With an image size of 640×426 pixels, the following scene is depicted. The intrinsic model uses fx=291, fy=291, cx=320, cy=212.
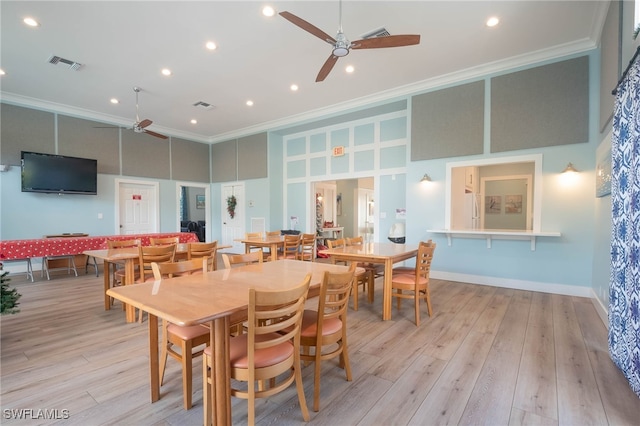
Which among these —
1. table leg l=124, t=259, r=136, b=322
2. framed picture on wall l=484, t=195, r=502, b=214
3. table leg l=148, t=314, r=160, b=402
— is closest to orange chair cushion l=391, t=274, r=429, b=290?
table leg l=148, t=314, r=160, b=402

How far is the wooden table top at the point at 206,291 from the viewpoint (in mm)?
1384

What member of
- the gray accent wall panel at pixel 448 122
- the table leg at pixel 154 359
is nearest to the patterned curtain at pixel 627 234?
the gray accent wall panel at pixel 448 122

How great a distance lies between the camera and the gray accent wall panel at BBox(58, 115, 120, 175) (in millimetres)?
6695

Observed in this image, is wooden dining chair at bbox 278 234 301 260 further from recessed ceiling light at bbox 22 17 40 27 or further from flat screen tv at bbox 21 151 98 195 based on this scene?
flat screen tv at bbox 21 151 98 195

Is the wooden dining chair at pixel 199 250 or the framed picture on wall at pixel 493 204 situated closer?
the wooden dining chair at pixel 199 250

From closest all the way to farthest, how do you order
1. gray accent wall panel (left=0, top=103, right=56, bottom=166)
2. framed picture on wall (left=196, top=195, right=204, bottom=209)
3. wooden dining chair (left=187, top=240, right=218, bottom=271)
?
wooden dining chair (left=187, top=240, right=218, bottom=271) < gray accent wall panel (left=0, top=103, right=56, bottom=166) < framed picture on wall (left=196, top=195, right=204, bottom=209)

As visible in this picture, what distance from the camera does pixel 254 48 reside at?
432 centimetres

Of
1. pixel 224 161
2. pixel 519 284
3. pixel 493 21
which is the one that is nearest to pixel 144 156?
pixel 224 161

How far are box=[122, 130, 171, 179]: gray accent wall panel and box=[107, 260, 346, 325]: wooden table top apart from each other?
22.9 ft

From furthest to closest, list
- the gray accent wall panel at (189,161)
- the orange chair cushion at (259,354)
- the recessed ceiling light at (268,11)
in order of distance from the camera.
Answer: the gray accent wall panel at (189,161) → the recessed ceiling light at (268,11) → the orange chair cushion at (259,354)

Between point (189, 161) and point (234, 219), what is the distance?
88.3 inches

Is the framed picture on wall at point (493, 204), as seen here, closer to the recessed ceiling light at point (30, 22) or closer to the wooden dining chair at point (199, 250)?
the wooden dining chair at point (199, 250)

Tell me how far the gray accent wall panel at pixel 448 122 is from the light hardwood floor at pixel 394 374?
2.86 meters

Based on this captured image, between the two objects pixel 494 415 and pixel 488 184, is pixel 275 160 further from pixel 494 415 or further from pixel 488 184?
pixel 494 415
